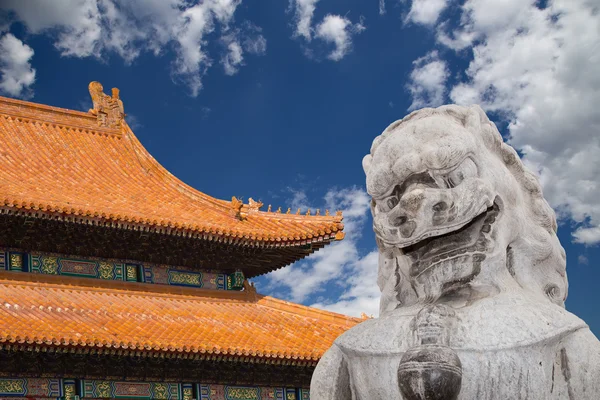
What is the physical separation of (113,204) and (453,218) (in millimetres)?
12054

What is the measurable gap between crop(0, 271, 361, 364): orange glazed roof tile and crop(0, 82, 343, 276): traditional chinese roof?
768 millimetres

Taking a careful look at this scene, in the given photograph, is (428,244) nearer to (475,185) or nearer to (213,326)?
(475,185)

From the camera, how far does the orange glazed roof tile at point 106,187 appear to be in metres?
14.4

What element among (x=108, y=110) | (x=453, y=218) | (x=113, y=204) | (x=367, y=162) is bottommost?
(x=453, y=218)

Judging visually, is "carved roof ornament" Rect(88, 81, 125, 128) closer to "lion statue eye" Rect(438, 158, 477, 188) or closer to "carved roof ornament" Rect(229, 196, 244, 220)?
"carved roof ornament" Rect(229, 196, 244, 220)

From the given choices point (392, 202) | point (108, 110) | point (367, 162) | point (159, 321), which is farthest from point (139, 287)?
point (392, 202)

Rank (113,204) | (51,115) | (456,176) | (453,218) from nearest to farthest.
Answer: (453,218)
(456,176)
(113,204)
(51,115)

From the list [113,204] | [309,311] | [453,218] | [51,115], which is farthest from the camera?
[51,115]

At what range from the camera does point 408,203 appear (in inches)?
147

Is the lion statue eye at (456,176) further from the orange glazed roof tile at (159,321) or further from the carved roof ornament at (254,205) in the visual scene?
the carved roof ornament at (254,205)

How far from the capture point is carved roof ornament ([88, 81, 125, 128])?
19.5 meters

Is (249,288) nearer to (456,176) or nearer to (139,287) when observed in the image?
(139,287)

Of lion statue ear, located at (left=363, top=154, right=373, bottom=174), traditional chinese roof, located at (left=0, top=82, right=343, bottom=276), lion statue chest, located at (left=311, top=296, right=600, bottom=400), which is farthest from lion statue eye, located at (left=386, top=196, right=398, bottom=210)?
traditional chinese roof, located at (left=0, top=82, right=343, bottom=276)

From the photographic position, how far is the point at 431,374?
3.44m
